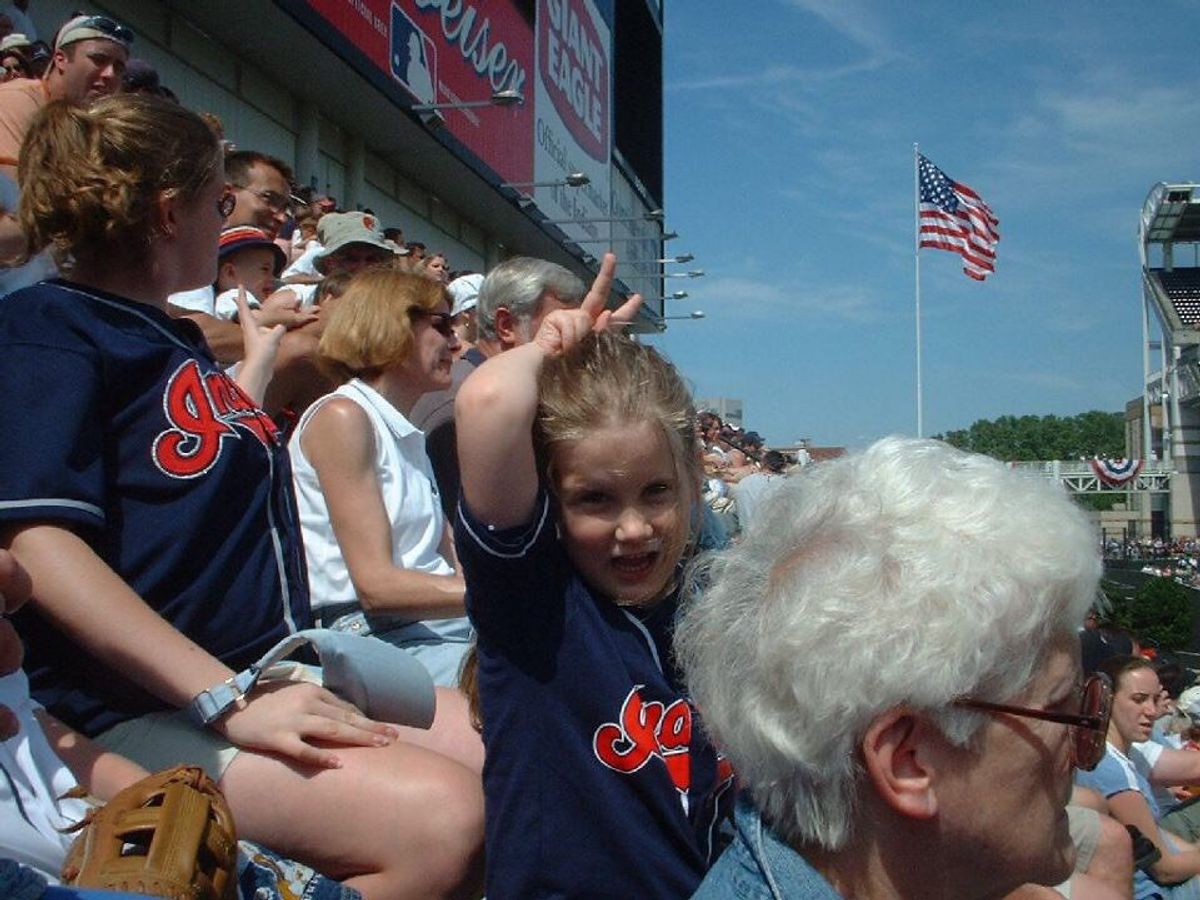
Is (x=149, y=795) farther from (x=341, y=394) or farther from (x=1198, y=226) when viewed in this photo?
(x=1198, y=226)

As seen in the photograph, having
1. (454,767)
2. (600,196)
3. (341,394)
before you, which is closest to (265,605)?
(454,767)

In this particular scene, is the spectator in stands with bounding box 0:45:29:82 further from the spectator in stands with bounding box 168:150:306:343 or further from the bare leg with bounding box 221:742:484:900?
the bare leg with bounding box 221:742:484:900

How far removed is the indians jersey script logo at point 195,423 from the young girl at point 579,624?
0.45 metres

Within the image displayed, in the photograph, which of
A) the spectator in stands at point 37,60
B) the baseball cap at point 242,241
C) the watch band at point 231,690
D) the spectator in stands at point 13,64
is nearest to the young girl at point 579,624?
the watch band at point 231,690

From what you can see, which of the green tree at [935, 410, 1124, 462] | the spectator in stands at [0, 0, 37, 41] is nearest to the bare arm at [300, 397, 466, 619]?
the spectator in stands at [0, 0, 37, 41]

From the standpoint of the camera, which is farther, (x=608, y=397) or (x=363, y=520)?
(x=363, y=520)

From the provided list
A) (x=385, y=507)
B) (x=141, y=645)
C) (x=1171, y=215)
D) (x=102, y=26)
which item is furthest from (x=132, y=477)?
(x=1171, y=215)

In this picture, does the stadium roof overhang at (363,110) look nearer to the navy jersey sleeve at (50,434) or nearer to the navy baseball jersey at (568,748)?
the navy baseball jersey at (568,748)

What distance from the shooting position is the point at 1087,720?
1.51 m

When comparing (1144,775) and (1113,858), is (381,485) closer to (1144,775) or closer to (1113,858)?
(1113,858)

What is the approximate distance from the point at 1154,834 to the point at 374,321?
→ 11.9 feet

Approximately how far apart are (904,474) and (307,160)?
40.8 ft

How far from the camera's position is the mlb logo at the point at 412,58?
13.0m

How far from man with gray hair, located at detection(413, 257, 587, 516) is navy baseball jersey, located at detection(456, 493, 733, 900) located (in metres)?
1.76
